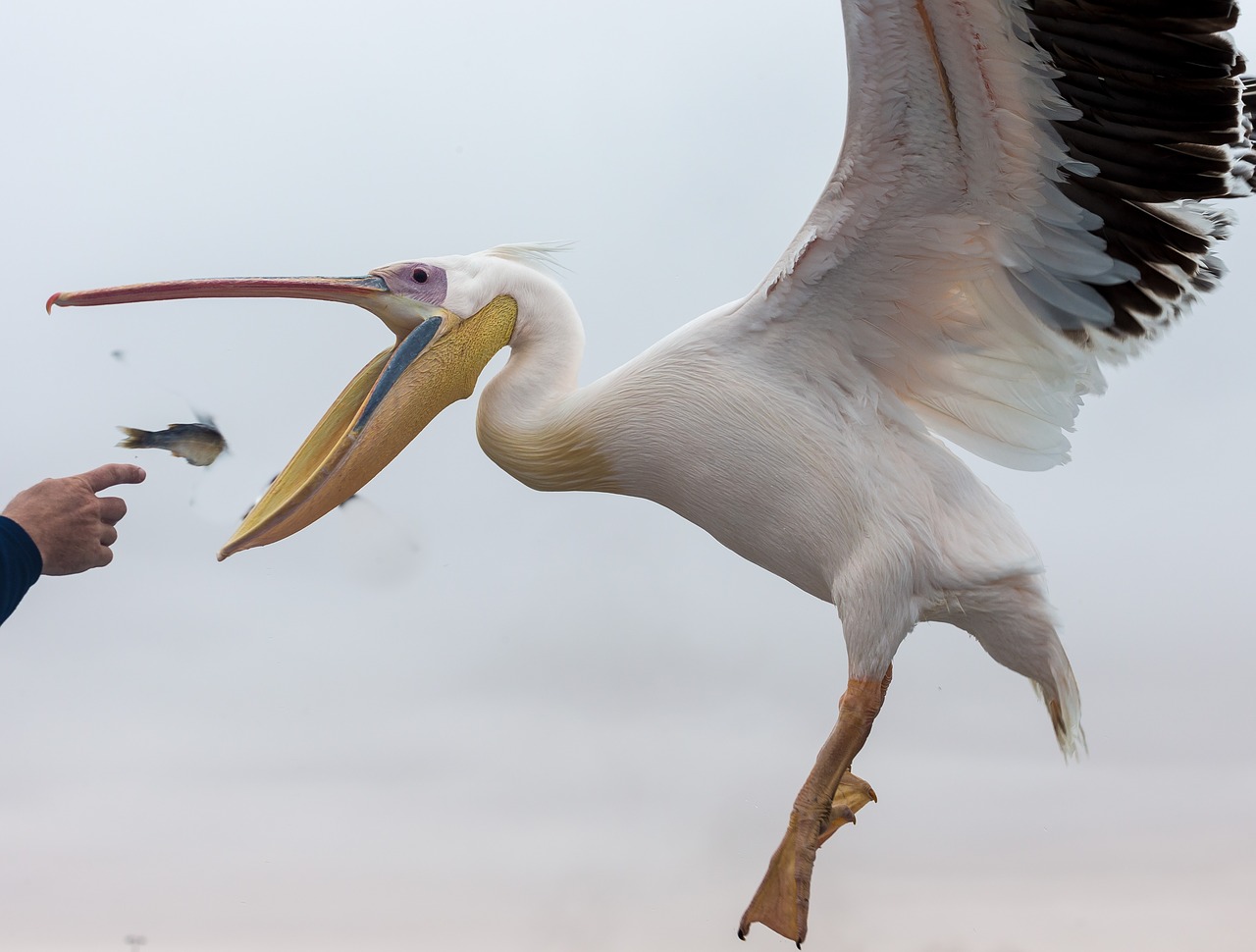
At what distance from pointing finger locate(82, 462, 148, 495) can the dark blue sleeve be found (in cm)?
19

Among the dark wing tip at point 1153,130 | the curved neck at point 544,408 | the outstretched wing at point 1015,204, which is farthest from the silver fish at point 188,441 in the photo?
the dark wing tip at point 1153,130

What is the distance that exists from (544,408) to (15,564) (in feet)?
4.59

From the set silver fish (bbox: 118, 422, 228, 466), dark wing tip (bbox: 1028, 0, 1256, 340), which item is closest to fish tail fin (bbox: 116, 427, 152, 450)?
silver fish (bbox: 118, 422, 228, 466)

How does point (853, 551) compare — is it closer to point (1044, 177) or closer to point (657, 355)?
point (657, 355)

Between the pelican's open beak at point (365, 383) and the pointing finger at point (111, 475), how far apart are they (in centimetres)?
73

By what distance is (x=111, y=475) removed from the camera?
2.26m

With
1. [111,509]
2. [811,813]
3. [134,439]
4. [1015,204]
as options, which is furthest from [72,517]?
[1015,204]

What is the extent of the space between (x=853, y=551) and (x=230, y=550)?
159cm

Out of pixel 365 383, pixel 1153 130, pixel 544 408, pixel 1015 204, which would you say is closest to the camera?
pixel 1153 130

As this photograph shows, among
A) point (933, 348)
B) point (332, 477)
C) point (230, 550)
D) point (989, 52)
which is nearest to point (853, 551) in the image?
point (933, 348)

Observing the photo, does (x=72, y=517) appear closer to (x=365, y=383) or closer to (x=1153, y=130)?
(x=365, y=383)

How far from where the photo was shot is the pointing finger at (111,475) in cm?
224

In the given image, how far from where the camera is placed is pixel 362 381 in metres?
3.22

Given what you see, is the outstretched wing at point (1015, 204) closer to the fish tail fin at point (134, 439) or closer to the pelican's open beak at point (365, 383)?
the pelican's open beak at point (365, 383)
